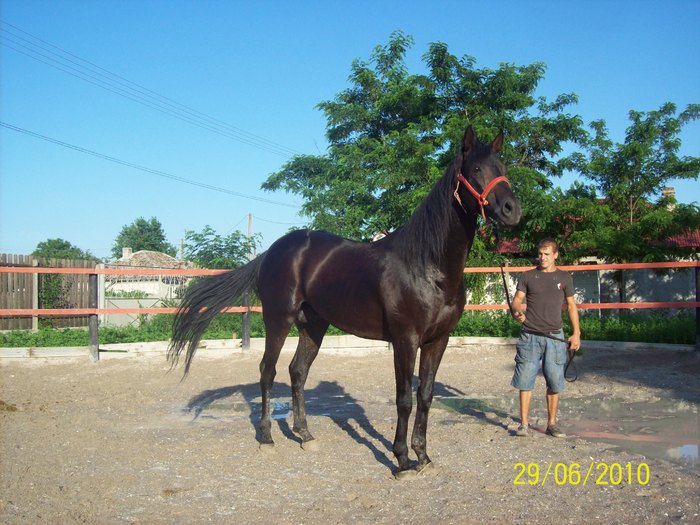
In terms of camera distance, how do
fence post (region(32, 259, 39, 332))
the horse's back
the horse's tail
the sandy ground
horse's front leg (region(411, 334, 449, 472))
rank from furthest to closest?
1. fence post (region(32, 259, 39, 332))
2. the horse's tail
3. the horse's back
4. horse's front leg (region(411, 334, 449, 472))
5. the sandy ground

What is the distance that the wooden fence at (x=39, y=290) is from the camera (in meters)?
13.1

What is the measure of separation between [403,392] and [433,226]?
1.17m

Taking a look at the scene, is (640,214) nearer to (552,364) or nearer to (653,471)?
(552,364)

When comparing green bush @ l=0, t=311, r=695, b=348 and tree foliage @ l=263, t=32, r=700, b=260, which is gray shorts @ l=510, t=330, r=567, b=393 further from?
tree foliage @ l=263, t=32, r=700, b=260

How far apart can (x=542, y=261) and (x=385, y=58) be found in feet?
56.5

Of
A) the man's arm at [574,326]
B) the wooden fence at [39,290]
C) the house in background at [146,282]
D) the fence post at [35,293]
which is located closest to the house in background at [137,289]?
the house in background at [146,282]

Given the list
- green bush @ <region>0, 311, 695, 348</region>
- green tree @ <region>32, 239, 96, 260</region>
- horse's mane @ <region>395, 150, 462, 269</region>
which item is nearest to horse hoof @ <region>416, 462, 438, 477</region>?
horse's mane @ <region>395, 150, 462, 269</region>

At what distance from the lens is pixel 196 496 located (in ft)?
11.1

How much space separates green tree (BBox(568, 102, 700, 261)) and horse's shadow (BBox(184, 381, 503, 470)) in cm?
911

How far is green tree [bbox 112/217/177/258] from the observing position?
213 ft

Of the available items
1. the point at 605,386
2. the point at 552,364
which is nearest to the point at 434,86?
the point at 605,386

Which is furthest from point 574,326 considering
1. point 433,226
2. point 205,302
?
point 205,302

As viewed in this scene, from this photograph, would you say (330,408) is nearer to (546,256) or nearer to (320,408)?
(320,408)

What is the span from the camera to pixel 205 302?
5664mm
